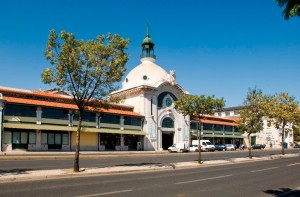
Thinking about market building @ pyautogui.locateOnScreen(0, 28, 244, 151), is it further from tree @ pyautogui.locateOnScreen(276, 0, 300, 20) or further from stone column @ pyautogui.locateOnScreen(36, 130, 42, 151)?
tree @ pyautogui.locateOnScreen(276, 0, 300, 20)

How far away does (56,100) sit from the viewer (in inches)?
1799

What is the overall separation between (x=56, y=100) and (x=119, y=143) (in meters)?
13.8

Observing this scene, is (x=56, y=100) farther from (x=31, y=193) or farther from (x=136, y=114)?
(x=31, y=193)

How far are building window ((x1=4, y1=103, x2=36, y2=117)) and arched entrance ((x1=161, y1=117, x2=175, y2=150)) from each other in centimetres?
2746

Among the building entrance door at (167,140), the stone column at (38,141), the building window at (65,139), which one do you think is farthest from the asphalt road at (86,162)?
the building entrance door at (167,140)

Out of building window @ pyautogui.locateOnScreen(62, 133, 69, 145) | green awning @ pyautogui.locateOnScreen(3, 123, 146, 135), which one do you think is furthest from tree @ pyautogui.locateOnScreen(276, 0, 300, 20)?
building window @ pyautogui.locateOnScreen(62, 133, 69, 145)

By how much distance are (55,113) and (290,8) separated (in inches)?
1574

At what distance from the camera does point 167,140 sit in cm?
6488

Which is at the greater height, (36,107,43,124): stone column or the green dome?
the green dome

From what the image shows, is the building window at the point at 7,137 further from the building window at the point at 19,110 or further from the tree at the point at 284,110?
the tree at the point at 284,110

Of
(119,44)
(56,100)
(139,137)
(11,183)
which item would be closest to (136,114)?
(139,137)

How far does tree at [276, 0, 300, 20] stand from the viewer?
7839 millimetres

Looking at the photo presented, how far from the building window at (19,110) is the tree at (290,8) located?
37406 mm

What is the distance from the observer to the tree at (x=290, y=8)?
7839mm
